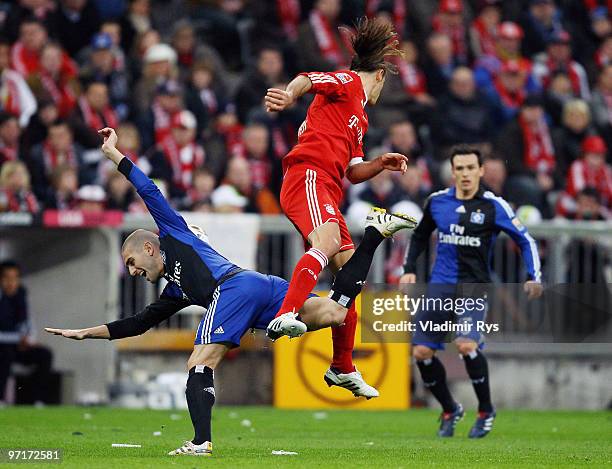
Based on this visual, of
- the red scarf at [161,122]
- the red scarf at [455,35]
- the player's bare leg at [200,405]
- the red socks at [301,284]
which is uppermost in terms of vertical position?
the red scarf at [455,35]

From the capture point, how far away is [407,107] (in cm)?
1998

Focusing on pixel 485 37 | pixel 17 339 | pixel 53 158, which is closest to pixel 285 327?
pixel 17 339

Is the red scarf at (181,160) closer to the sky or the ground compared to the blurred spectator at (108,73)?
closer to the ground

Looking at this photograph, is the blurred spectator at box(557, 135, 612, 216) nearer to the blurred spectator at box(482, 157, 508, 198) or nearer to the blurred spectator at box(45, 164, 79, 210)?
the blurred spectator at box(482, 157, 508, 198)

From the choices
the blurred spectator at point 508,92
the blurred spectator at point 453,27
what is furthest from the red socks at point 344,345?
the blurred spectator at point 453,27

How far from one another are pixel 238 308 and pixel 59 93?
9162mm

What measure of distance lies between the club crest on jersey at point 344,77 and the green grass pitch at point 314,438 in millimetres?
2714

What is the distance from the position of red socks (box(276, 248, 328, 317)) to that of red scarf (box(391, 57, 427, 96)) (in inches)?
431

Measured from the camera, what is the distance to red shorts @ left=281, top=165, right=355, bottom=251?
10148 mm

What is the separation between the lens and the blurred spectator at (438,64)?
68.6ft

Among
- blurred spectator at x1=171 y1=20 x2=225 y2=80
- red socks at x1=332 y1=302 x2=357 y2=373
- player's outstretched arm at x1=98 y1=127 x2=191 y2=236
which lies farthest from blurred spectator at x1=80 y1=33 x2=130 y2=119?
player's outstretched arm at x1=98 y1=127 x2=191 y2=236

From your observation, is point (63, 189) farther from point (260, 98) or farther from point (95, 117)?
point (260, 98)

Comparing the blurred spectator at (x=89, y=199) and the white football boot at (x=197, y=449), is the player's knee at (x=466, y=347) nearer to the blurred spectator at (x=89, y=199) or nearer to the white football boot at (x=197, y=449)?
the white football boot at (x=197, y=449)

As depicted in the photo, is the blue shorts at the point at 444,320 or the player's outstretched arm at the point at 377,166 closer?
the player's outstretched arm at the point at 377,166
